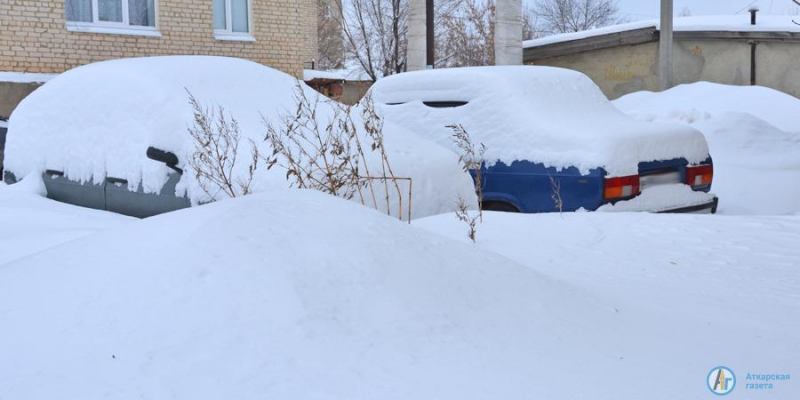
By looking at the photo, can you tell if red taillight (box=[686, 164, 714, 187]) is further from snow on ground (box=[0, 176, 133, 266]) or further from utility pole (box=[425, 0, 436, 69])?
utility pole (box=[425, 0, 436, 69])

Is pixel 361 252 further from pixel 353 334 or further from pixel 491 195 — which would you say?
pixel 491 195

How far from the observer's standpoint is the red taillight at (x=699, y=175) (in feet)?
22.1

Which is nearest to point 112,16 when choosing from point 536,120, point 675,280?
point 536,120

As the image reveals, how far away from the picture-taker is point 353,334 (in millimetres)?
2629

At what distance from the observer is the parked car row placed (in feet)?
19.8

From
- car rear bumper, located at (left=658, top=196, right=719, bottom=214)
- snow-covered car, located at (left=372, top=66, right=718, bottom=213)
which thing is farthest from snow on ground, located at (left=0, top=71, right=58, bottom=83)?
car rear bumper, located at (left=658, top=196, right=719, bottom=214)

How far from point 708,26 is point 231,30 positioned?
33.5ft

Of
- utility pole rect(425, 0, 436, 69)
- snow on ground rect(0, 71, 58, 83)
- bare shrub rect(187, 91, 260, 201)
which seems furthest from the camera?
utility pole rect(425, 0, 436, 69)

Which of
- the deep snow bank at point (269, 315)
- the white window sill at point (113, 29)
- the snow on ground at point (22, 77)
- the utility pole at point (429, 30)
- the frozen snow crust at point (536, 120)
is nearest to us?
the deep snow bank at point (269, 315)

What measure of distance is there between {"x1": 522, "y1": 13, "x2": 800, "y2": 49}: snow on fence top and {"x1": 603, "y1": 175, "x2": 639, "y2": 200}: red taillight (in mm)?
12755

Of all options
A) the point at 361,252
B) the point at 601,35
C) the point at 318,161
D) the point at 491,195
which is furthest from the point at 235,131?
the point at 601,35

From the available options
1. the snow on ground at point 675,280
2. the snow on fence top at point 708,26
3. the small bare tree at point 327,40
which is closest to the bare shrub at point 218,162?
the snow on ground at point 675,280

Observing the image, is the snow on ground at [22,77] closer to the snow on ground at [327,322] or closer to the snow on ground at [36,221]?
the snow on ground at [36,221]

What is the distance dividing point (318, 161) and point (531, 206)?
180 cm
